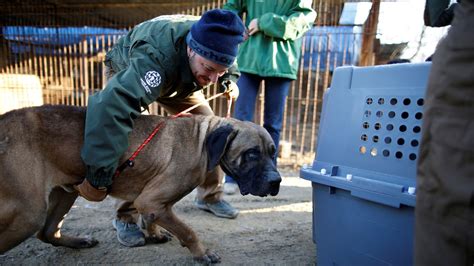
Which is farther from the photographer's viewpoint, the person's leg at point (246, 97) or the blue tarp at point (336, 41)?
the blue tarp at point (336, 41)

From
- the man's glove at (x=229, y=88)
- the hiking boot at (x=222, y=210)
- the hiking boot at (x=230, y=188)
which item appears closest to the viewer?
the man's glove at (x=229, y=88)

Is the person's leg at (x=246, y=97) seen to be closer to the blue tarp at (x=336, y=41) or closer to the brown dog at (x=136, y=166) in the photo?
the brown dog at (x=136, y=166)

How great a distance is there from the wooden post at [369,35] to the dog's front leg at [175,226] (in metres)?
6.21

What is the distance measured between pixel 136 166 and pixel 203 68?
2.93ft

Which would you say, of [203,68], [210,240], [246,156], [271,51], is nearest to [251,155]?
[246,156]

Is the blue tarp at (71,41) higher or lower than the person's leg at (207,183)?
higher

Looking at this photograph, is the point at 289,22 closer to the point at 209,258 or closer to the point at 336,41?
the point at 209,258

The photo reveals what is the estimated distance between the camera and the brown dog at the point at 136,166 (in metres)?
2.32

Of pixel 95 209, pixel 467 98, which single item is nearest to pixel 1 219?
pixel 95 209

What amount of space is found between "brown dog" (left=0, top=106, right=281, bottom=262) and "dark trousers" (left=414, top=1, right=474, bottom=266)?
1487mm

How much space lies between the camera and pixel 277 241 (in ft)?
10.2

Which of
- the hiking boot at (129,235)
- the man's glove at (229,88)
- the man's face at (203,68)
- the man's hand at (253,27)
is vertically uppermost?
the man's hand at (253,27)

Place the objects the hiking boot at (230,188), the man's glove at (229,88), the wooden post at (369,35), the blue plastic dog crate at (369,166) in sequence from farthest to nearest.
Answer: the wooden post at (369,35)
the hiking boot at (230,188)
the man's glove at (229,88)
the blue plastic dog crate at (369,166)

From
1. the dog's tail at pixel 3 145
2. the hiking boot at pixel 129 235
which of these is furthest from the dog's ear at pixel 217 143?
the dog's tail at pixel 3 145
